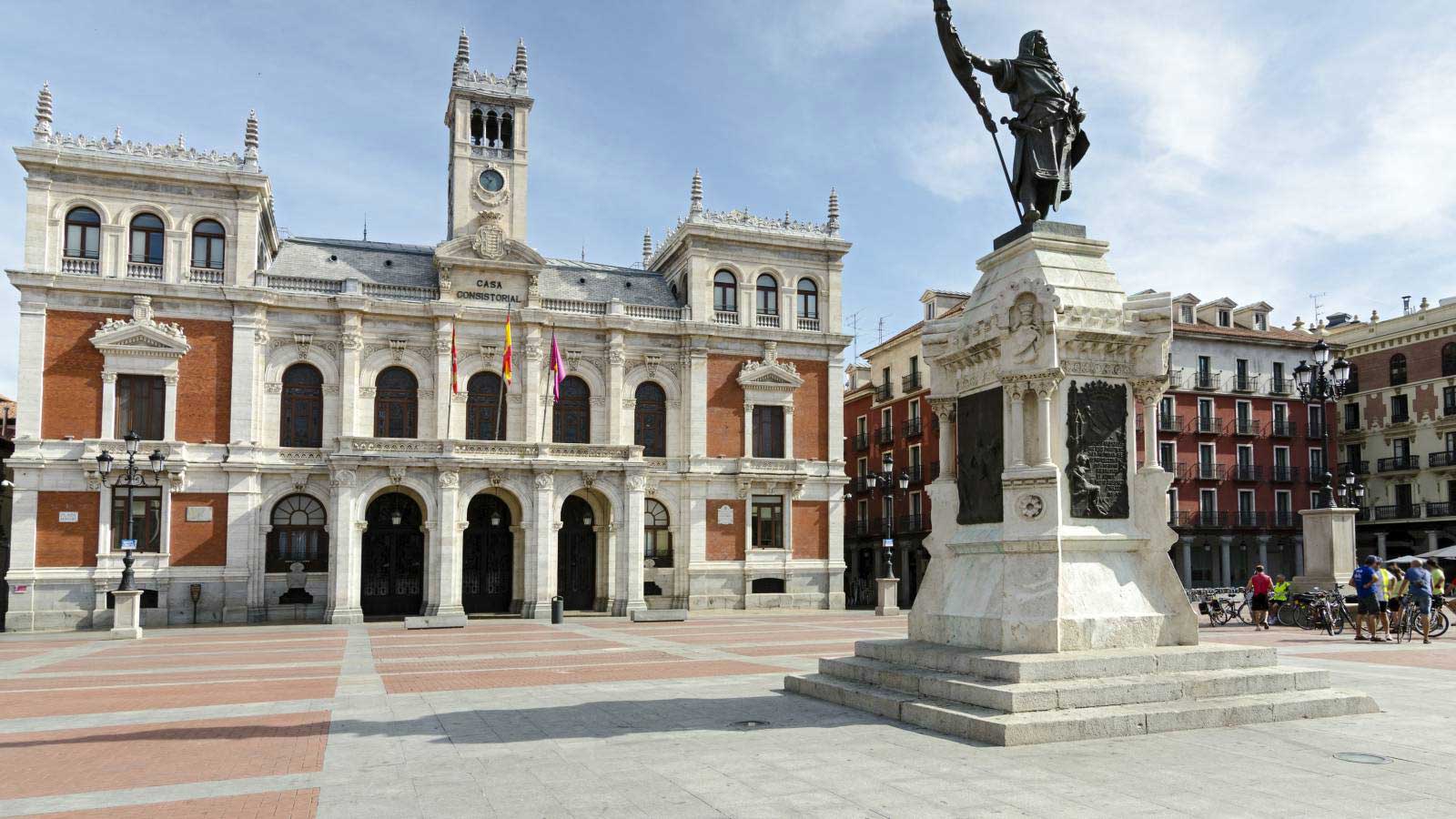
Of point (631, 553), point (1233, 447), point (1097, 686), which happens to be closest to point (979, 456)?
point (1097, 686)

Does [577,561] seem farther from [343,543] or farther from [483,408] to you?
[343,543]

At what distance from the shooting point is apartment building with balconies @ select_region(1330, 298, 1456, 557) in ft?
170

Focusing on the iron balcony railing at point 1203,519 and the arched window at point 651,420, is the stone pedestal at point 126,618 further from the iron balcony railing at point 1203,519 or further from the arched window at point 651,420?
the iron balcony railing at point 1203,519

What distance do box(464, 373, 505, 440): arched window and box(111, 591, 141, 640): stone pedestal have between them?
13.4 meters

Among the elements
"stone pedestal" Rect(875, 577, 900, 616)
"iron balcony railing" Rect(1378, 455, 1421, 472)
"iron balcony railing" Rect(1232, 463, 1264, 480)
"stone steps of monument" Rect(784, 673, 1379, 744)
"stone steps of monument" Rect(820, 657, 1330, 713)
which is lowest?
"stone pedestal" Rect(875, 577, 900, 616)

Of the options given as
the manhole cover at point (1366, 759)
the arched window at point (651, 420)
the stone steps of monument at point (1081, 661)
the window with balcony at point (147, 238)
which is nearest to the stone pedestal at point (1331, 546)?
the stone steps of monument at point (1081, 661)

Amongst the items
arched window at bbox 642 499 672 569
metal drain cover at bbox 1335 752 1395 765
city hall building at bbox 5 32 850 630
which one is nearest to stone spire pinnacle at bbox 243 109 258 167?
city hall building at bbox 5 32 850 630

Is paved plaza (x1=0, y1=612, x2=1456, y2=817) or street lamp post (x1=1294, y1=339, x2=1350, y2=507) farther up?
street lamp post (x1=1294, y1=339, x2=1350, y2=507)

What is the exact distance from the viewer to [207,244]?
1495 inches

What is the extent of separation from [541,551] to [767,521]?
405 inches

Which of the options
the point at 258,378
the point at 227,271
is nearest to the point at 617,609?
the point at 258,378

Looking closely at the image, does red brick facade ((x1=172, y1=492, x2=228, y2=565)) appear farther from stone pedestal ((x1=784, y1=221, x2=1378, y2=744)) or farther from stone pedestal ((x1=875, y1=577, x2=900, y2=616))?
stone pedestal ((x1=784, y1=221, x2=1378, y2=744))

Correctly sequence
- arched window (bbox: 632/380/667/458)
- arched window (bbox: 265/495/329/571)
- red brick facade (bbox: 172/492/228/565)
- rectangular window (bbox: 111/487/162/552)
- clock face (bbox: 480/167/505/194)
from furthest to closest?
clock face (bbox: 480/167/505/194) → arched window (bbox: 632/380/667/458) → arched window (bbox: 265/495/329/571) → red brick facade (bbox: 172/492/228/565) → rectangular window (bbox: 111/487/162/552)

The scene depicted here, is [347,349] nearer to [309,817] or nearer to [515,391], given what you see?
[515,391]
